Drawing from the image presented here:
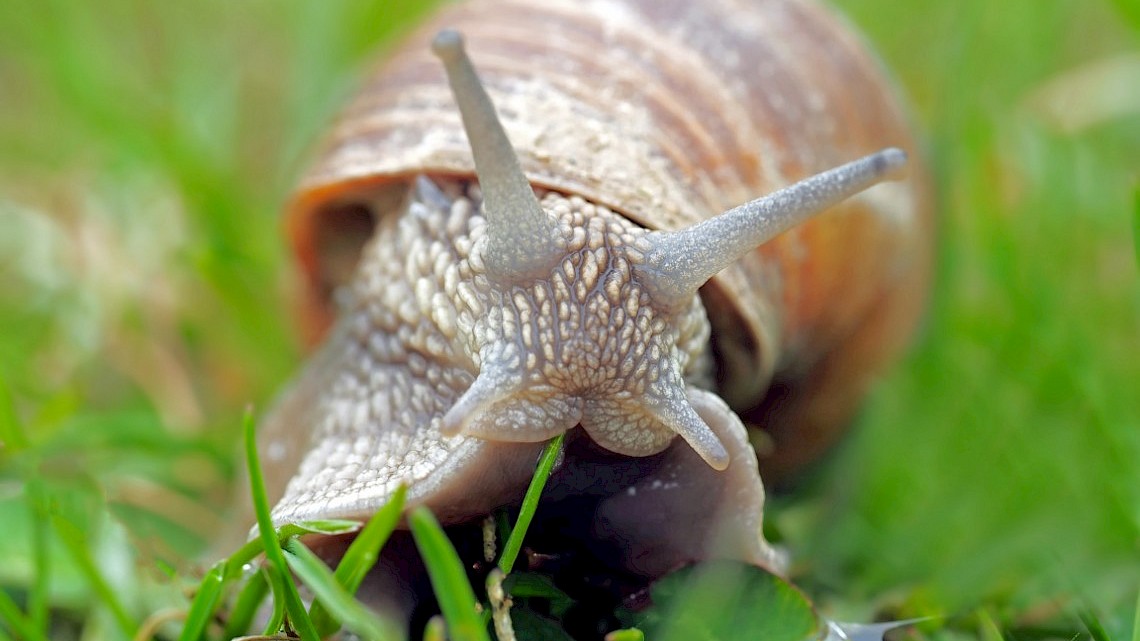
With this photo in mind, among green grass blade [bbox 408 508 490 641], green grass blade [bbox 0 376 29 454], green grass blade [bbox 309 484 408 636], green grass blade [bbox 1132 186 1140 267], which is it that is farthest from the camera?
green grass blade [bbox 1132 186 1140 267]

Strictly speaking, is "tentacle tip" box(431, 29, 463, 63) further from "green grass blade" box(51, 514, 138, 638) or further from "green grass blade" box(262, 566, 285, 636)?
"green grass blade" box(51, 514, 138, 638)

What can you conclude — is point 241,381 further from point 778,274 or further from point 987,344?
point 987,344

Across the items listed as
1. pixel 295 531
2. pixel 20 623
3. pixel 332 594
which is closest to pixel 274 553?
pixel 295 531

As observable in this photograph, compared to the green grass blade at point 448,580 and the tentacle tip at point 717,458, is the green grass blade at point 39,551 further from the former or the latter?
the tentacle tip at point 717,458

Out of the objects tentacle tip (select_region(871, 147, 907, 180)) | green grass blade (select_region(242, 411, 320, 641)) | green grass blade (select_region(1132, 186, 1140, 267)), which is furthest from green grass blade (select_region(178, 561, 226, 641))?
green grass blade (select_region(1132, 186, 1140, 267))

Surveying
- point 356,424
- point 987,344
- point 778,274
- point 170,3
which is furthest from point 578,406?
point 170,3

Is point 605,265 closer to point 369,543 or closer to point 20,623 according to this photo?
point 369,543

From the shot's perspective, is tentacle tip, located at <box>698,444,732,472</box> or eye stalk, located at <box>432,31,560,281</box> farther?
tentacle tip, located at <box>698,444,732,472</box>

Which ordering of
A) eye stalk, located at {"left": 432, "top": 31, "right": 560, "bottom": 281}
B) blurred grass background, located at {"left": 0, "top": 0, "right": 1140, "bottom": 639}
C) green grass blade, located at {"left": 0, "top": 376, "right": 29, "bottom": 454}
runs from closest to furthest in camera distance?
1. eye stalk, located at {"left": 432, "top": 31, "right": 560, "bottom": 281}
2. green grass blade, located at {"left": 0, "top": 376, "right": 29, "bottom": 454}
3. blurred grass background, located at {"left": 0, "top": 0, "right": 1140, "bottom": 639}
